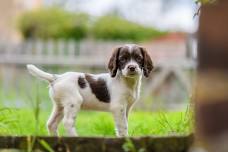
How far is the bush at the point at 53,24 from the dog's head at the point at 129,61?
68.8 ft

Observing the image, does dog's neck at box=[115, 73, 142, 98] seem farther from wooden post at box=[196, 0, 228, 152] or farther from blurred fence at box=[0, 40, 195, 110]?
blurred fence at box=[0, 40, 195, 110]

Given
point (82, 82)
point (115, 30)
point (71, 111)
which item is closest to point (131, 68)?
point (82, 82)

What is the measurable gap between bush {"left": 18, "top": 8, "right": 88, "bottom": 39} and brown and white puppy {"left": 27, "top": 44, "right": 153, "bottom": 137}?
21.0 metres

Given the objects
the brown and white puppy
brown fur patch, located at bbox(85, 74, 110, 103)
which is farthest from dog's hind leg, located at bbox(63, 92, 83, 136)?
brown fur patch, located at bbox(85, 74, 110, 103)

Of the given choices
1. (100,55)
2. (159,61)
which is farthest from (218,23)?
(100,55)

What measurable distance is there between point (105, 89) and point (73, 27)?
2137cm

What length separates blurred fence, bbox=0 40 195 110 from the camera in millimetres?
16484

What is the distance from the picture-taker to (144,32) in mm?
26438

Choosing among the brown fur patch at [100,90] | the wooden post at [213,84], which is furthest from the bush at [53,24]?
the wooden post at [213,84]

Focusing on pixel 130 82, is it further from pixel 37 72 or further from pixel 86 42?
pixel 86 42

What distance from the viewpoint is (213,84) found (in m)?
3.43

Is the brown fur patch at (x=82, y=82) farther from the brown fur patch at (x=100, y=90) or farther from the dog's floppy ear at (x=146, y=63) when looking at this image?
the dog's floppy ear at (x=146, y=63)

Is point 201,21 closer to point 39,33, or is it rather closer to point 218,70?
point 218,70

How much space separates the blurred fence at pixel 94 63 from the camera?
1648 cm
